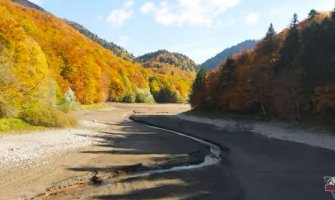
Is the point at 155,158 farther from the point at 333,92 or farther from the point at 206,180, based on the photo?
the point at 333,92

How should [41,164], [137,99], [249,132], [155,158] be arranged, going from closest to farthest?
[41,164], [155,158], [249,132], [137,99]

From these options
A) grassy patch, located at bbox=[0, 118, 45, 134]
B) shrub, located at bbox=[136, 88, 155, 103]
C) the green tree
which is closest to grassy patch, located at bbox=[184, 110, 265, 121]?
the green tree

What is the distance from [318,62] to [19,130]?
3785cm

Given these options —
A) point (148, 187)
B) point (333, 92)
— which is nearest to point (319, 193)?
point (148, 187)

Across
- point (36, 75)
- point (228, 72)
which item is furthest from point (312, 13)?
point (36, 75)

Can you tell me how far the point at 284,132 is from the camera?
51.5 m

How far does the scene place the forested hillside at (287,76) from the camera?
168 feet

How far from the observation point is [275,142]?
45344 mm

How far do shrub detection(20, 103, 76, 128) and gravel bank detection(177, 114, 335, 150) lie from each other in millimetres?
26151

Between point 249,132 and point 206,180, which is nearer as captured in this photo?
point 206,180

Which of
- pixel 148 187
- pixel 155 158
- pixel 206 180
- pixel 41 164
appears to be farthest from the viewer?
pixel 155 158

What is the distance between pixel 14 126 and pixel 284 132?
108 feet

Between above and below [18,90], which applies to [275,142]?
below

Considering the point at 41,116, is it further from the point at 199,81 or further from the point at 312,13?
the point at 199,81
